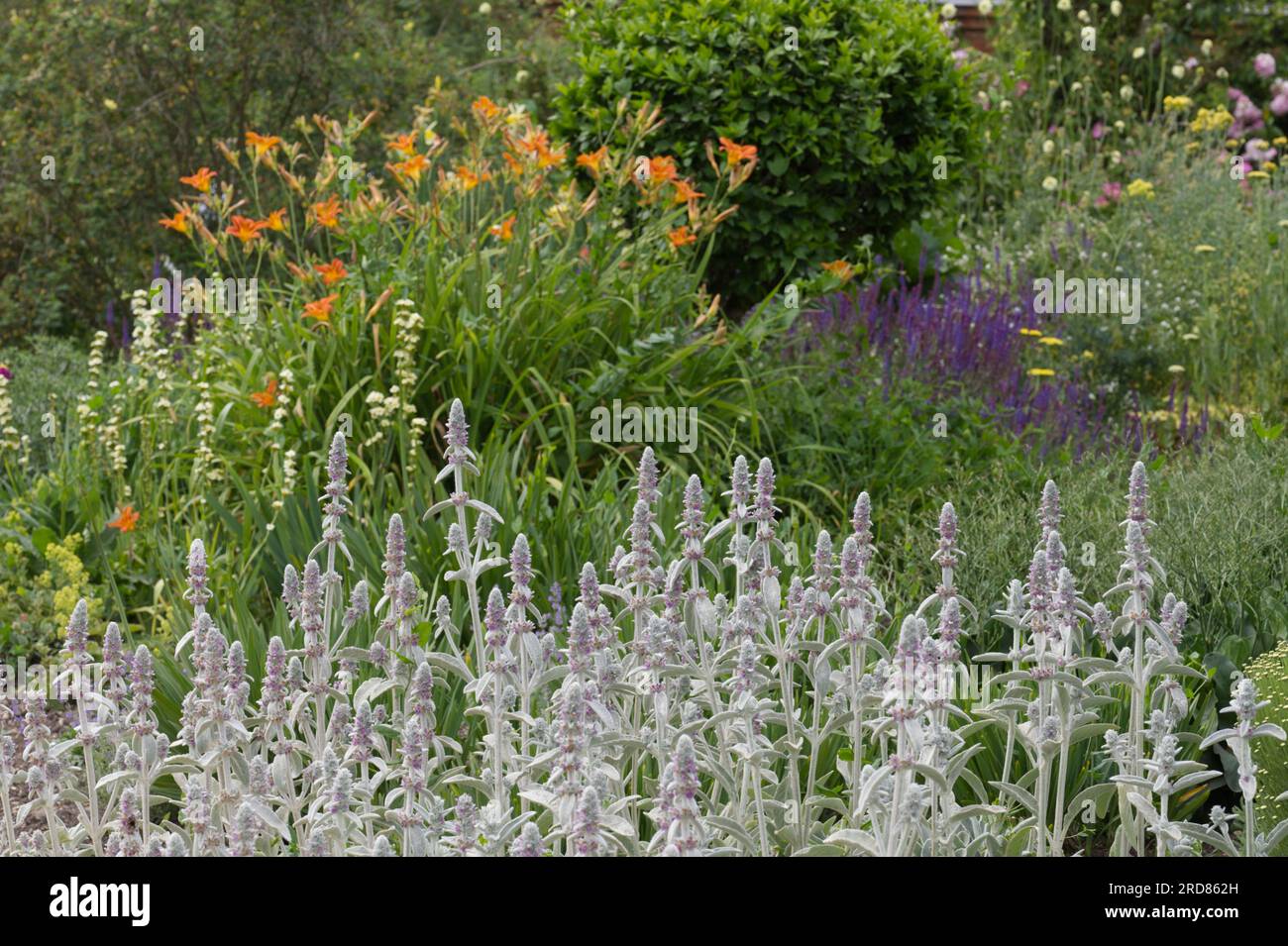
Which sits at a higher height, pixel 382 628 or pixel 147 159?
pixel 147 159

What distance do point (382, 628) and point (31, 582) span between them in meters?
2.48

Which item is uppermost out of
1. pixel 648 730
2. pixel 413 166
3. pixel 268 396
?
pixel 413 166

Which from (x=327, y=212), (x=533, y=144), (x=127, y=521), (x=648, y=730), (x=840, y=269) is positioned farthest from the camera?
(x=840, y=269)

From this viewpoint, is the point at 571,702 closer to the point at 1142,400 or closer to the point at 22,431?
the point at 22,431

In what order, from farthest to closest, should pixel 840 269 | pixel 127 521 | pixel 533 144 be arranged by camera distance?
pixel 840 269, pixel 533 144, pixel 127 521

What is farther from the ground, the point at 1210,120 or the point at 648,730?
the point at 1210,120

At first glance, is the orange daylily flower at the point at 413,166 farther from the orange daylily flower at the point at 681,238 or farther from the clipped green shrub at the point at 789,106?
the clipped green shrub at the point at 789,106

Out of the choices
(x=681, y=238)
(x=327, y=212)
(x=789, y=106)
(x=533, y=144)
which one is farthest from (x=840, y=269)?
(x=327, y=212)

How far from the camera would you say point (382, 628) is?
2.92 meters

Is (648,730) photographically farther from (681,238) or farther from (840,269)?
(840,269)

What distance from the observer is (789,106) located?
6.99 metres

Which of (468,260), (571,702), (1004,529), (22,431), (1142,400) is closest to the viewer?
(571,702)

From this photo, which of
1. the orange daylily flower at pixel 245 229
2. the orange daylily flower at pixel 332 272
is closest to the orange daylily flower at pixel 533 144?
the orange daylily flower at pixel 332 272
